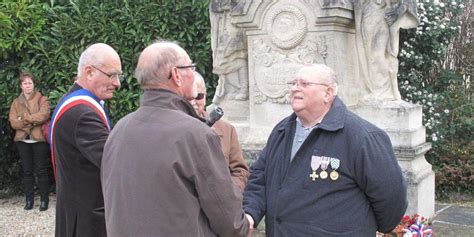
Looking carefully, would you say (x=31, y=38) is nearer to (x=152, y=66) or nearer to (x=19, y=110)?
(x=19, y=110)

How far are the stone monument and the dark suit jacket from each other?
2.89m

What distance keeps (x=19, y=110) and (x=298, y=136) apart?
5988 mm

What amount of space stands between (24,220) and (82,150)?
16.7ft

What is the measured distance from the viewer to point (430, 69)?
385 inches

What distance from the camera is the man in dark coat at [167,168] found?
2.48 metres

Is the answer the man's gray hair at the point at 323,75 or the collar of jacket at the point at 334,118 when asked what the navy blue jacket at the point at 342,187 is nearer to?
the collar of jacket at the point at 334,118

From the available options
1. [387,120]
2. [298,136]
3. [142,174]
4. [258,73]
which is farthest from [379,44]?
[142,174]

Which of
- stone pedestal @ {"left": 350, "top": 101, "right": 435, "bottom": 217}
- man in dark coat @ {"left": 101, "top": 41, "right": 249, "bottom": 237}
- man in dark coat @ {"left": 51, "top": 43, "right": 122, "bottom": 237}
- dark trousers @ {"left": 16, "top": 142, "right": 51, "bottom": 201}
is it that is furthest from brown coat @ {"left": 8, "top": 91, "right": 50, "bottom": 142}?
man in dark coat @ {"left": 101, "top": 41, "right": 249, "bottom": 237}

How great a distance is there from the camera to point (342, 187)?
3.18m

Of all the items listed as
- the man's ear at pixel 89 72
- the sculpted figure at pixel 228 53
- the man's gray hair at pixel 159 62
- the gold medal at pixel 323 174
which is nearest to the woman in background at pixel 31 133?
the sculpted figure at pixel 228 53

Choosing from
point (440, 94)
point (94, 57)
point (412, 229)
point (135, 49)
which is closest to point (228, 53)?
point (135, 49)

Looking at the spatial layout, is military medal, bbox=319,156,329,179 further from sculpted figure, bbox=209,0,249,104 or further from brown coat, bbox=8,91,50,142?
brown coat, bbox=8,91,50,142

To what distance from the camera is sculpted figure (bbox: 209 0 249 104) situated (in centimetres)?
652

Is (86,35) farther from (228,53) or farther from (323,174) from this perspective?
(323,174)
